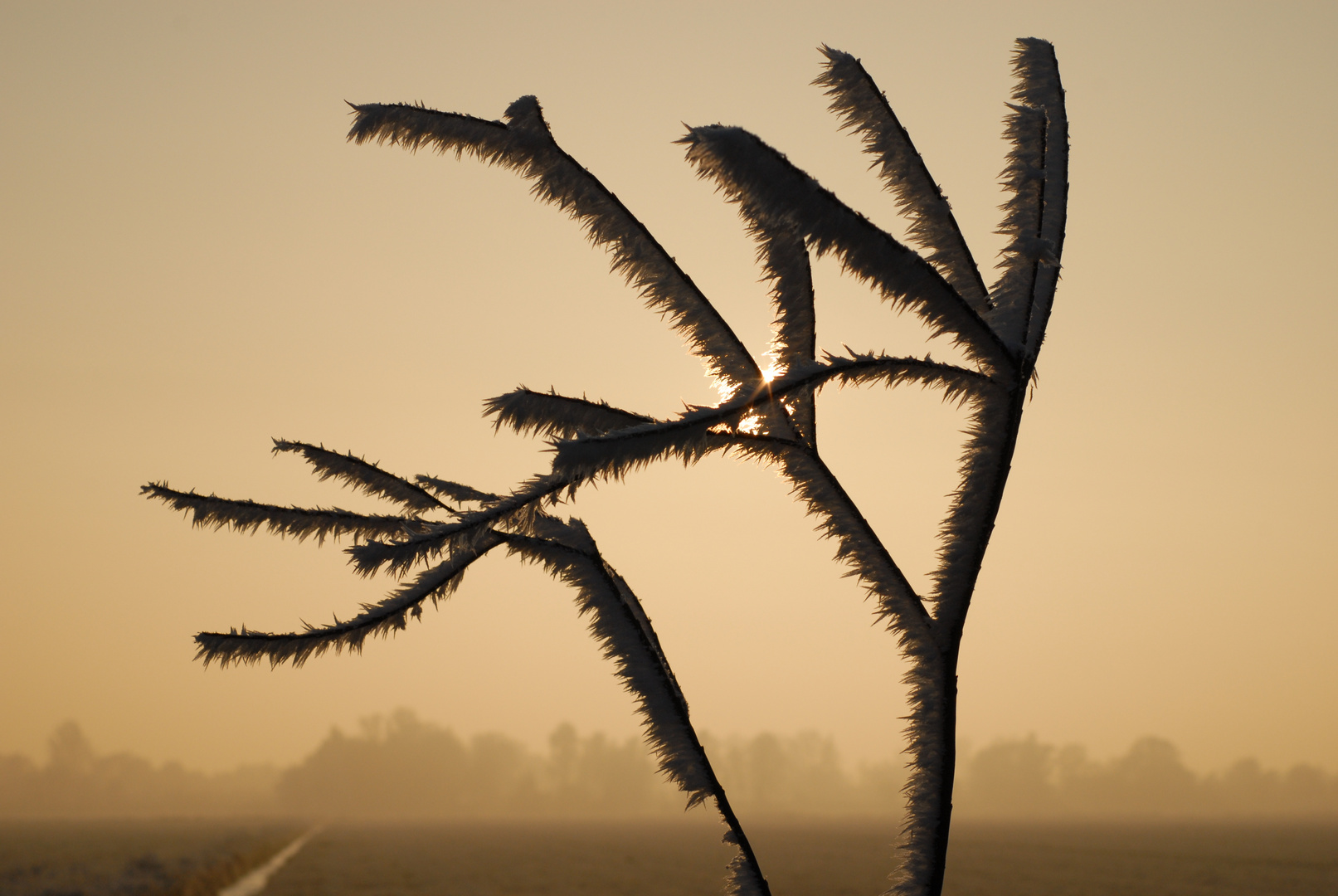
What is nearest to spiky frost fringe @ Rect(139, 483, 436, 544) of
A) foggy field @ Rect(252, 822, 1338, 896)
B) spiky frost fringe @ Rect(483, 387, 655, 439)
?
spiky frost fringe @ Rect(483, 387, 655, 439)

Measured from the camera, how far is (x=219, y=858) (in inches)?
2298

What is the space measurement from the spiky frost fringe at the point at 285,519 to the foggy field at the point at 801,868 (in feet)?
108

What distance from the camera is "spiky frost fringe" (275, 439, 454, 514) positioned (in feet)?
14.9

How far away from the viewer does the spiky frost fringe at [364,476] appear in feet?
14.9

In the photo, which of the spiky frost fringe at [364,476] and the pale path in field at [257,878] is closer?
the spiky frost fringe at [364,476]

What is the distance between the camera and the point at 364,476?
15.6ft

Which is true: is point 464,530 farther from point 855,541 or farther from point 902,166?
point 902,166

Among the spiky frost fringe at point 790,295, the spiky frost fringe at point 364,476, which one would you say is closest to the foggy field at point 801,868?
the spiky frost fringe at point 364,476

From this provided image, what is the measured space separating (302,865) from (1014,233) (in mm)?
75241

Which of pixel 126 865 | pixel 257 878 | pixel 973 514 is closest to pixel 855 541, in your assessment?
pixel 973 514

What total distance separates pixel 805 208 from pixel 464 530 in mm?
1499

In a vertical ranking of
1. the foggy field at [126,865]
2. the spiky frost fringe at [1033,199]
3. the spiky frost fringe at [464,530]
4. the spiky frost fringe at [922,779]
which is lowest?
the foggy field at [126,865]

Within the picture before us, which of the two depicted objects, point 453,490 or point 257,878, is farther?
point 257,878

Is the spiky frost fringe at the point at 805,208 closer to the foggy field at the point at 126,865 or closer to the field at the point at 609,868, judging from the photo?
the field at the point at 609,868
